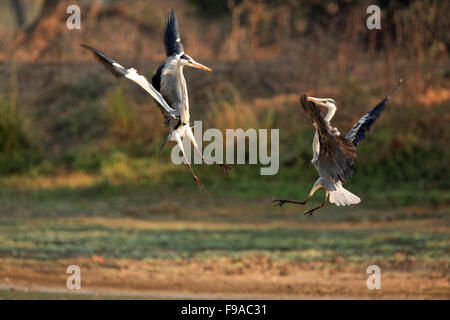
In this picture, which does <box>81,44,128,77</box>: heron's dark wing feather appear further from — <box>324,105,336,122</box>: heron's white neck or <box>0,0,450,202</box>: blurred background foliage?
<box>0,0,450,202</box>: blurred background foliage

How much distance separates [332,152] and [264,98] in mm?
15641

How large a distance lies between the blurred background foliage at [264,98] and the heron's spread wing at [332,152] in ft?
30.5

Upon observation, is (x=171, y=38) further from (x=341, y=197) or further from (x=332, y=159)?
(x=341, y=197)

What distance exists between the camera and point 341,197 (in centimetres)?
510

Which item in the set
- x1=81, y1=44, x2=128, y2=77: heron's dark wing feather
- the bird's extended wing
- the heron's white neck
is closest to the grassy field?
the heron's white neck

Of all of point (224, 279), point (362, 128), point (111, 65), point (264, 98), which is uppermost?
point (264, 98)

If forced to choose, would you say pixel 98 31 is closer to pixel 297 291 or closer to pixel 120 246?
pixel 120 246

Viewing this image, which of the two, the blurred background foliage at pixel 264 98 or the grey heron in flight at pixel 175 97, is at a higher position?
the blurred background foliage at pixel 264 98

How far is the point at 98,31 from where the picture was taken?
26.9m

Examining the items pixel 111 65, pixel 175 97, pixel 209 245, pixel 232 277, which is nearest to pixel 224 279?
pixel 232 277

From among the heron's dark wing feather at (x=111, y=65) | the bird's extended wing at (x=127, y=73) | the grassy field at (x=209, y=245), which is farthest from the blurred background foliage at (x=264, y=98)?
the heron's dark wing feather at (x=111, y=65)

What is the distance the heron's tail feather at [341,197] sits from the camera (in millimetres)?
4977

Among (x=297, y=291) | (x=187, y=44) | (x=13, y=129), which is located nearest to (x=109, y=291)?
(x=297, y=291)

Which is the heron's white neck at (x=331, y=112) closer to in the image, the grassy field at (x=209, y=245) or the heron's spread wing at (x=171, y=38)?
the heron's spread wing at (x=171, y=38)
